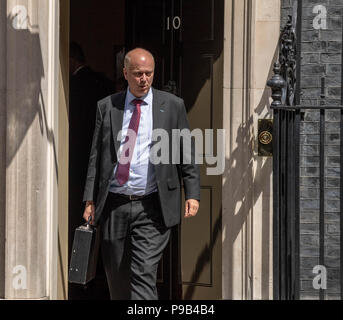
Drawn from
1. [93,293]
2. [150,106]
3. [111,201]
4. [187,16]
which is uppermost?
[187,16]

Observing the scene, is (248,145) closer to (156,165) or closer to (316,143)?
(316,143)

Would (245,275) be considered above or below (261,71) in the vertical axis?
below

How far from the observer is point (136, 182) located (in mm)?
5738

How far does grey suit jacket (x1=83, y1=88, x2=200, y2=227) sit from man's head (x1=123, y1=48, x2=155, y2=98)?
0.46ft

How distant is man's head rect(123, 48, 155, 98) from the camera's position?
5.68 meters

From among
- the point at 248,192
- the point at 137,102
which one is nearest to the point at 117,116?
the point at 137,102

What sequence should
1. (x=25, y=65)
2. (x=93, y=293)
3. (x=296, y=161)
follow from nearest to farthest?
(x=296, y=161), (x=25, y=65), (x=93, y=293)

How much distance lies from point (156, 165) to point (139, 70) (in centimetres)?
62

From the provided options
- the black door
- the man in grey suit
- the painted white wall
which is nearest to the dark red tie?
the man in grey suit

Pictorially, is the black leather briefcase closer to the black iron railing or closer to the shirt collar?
the shirt collar

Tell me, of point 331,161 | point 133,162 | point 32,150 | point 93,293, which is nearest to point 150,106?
point 133,162

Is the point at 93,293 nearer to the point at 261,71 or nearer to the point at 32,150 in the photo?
the point at 32,150
